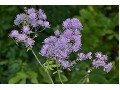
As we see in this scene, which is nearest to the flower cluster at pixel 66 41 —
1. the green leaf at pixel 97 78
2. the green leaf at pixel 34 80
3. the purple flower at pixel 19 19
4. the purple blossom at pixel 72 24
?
the purple blossom at pixel 72 24

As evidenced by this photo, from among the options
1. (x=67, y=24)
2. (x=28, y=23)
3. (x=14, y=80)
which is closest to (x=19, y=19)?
(x=28, y=23)

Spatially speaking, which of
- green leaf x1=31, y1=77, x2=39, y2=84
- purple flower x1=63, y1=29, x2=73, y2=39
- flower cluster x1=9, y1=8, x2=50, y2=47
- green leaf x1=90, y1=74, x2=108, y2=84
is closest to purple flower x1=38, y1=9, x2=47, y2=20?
flower cluster x1=9, y1=8, x2=50, y2=47

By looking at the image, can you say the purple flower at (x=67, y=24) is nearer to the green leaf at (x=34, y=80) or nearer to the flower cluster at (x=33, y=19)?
the flower cluster at (x=33, y=19)

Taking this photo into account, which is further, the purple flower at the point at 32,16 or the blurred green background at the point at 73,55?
the blurred green background at the point at 73,55

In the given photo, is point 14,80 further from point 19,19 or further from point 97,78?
point 19,19
